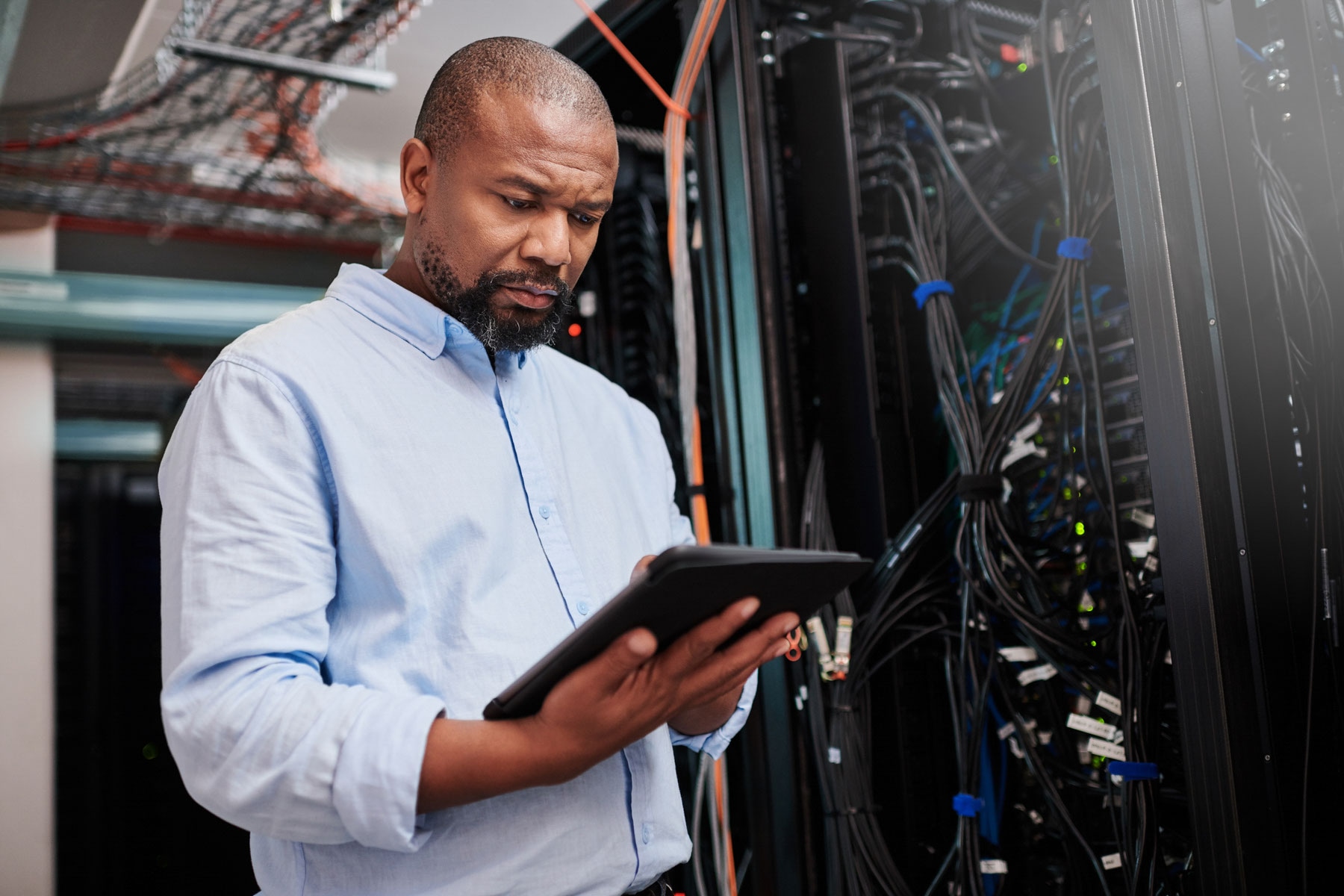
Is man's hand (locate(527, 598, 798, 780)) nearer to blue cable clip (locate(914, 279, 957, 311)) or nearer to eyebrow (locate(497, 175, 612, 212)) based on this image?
eyebrow (locate(497, 175, 612, 212))

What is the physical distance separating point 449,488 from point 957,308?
37.2 inches

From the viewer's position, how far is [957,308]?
1483 millimetres

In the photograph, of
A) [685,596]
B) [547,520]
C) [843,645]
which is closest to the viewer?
[685,596]

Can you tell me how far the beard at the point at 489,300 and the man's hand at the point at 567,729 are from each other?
0.39 m

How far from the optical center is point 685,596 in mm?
577

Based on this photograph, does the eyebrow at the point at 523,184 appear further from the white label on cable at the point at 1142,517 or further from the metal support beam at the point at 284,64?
the metal support beam at the point at 284,64

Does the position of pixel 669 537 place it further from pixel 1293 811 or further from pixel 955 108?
pixel 955 108

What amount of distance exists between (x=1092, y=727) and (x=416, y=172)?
0.98 m

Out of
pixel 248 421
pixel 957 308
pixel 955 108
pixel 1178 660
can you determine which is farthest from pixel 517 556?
pixel 955 108

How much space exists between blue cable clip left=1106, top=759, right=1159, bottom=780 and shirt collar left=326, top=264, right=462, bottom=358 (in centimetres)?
80

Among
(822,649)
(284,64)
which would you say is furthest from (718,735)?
(284,64)

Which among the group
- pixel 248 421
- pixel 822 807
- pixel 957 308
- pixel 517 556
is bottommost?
pixel 822 807

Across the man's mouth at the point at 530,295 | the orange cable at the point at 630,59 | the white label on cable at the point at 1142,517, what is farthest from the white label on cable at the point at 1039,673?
the orange cable at the point at 630,59

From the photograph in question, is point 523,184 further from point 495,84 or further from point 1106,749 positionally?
point 1106,749
